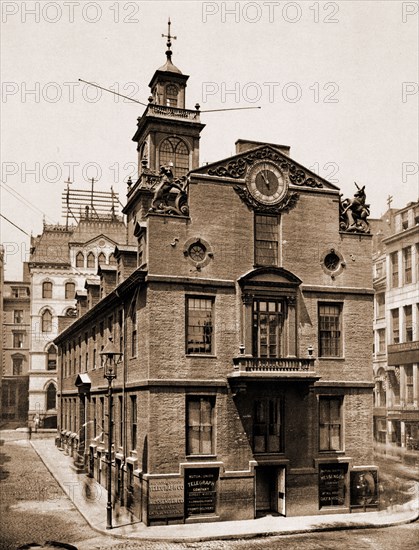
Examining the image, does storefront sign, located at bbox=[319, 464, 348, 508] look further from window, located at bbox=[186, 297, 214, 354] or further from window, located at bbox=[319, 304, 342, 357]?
window, located at bbox=[186, 297, 214, 354]

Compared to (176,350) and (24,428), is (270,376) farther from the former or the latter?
(24,428)

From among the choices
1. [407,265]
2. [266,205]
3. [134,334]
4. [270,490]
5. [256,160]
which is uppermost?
[256,160]

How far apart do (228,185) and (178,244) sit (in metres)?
3.41

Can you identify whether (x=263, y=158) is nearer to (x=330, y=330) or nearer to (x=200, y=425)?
(x=330, y=330)

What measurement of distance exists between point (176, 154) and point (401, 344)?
94.3 feet

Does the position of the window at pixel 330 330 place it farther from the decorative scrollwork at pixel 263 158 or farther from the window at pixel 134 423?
the window at pixel 134 423

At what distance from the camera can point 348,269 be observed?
29.4 m

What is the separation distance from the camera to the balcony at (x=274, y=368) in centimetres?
2614

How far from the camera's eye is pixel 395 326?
192 ft

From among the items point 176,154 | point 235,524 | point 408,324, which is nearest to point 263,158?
point 176,154

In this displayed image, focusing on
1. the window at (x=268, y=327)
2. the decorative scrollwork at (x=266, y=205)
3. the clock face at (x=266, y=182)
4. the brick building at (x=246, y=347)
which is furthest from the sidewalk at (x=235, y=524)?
the clock face at (x=266, y=182)

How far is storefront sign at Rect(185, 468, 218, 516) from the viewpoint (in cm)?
2566

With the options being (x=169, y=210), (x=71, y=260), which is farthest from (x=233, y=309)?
(x=71, y=260)

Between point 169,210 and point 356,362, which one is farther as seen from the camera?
point 356,362
